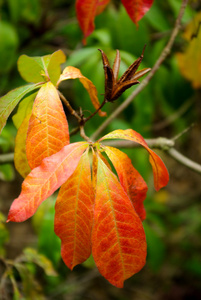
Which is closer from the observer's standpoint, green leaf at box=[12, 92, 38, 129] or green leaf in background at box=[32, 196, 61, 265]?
green leaf at box=[12, 92, 38, 129]

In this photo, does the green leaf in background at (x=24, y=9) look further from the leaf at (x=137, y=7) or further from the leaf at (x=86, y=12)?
the leaf at (x=137, y=7)

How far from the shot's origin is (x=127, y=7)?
78 cm

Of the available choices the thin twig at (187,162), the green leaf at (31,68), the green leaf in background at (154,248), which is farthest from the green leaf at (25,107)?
the green leaf in background at (154,248)

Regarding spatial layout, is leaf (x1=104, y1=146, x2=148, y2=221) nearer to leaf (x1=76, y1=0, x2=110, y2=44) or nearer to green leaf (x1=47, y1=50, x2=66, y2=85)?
green leaf (x1=47, y1=50, x2=66, y2=85)

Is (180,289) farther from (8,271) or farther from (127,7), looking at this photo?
(127,7)

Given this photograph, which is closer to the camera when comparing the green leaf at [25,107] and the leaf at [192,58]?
the green leaf at [25,107]

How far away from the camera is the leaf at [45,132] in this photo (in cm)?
60

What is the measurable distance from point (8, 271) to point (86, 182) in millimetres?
567

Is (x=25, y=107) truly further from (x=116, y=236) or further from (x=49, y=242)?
(x=49, y=242)

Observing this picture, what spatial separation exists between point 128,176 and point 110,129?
29.5 inches

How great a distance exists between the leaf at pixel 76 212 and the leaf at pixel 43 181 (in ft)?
0.14

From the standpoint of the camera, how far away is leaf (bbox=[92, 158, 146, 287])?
0.57m

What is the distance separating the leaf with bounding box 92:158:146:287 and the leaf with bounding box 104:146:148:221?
5cm

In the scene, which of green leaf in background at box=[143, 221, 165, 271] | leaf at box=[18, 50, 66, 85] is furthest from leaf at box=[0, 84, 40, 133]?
green leaf in background at box=[143, 221, 165, 271]
